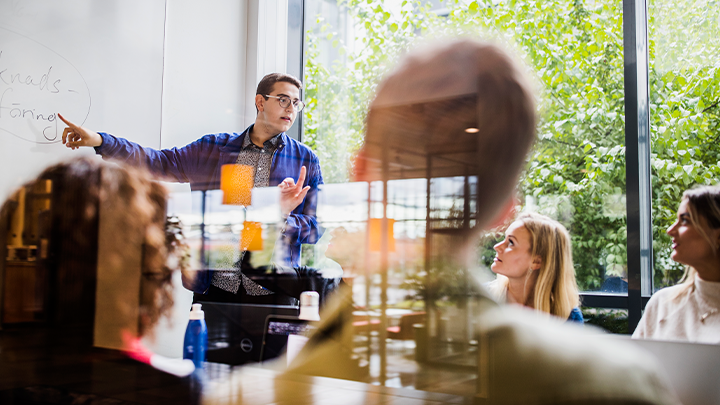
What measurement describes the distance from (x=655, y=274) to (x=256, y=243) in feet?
3.34

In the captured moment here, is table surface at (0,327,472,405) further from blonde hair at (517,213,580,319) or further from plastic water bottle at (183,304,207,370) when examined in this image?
blonde hair at (517,213,580,319)

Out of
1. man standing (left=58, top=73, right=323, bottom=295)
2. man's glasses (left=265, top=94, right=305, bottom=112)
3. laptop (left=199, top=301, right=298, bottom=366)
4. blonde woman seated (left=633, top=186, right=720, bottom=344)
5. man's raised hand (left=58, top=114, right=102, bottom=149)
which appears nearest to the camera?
laptop (left=199, top=301, right=298, bottom=366)

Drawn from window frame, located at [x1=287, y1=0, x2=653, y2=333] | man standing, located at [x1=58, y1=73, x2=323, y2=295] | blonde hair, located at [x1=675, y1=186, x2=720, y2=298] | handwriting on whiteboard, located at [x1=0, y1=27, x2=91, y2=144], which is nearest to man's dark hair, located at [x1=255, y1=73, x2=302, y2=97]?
man standing, located at [x1=58, y1=73, x2=323, y2=295]

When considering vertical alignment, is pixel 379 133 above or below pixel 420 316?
above

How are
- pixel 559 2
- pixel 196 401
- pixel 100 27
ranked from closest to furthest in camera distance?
pixel 196 401
pixel 100 27
pixel 559 2

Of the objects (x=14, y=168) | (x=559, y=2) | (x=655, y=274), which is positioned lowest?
(x=655, y=274)

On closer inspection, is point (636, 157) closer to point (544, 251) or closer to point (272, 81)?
point (544, 251)

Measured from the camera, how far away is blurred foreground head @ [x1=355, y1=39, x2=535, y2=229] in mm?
258

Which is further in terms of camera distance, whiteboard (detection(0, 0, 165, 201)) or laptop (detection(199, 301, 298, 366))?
whiteboard (detection(0, 0, 165, 201))

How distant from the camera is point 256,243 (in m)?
1.09

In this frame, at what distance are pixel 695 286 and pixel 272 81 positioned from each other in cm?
127

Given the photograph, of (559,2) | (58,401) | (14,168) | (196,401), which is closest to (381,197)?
(196,401)

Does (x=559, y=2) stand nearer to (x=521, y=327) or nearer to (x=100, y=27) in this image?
(x=100, y=27)

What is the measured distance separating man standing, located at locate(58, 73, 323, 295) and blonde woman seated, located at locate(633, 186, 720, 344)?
2.27 ft
